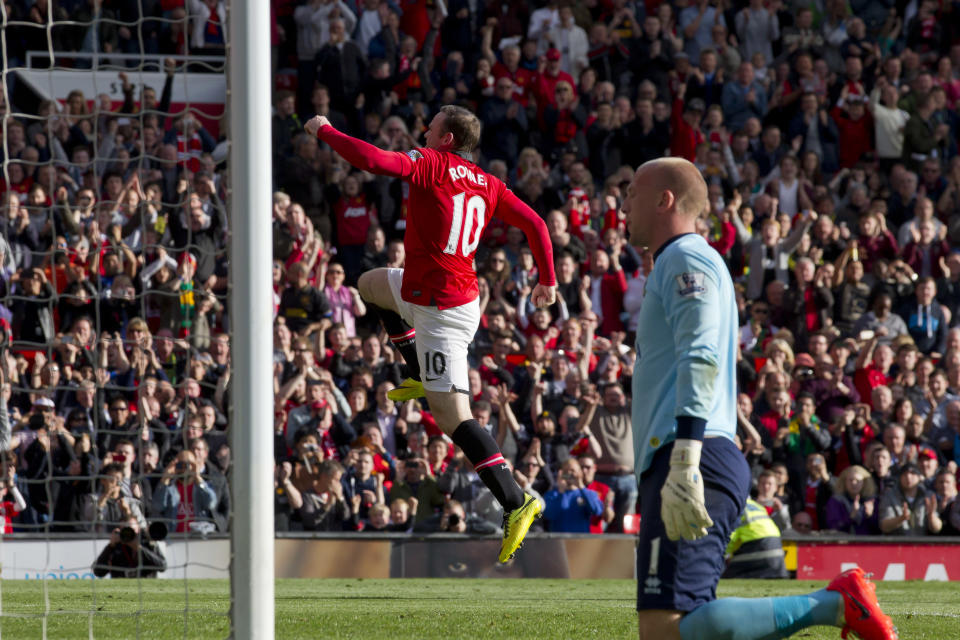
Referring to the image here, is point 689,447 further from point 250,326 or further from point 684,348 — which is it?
point 250,326

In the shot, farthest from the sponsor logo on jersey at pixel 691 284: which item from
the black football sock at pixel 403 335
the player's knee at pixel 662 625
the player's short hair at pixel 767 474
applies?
the player's short hair at pixel 767 474

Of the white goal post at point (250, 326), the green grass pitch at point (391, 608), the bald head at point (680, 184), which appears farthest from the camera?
the green grass pitch at point (391, 608)

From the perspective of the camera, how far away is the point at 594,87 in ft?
59.2

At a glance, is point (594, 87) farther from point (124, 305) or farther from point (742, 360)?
point (124, 305)

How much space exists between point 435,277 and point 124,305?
6598mm

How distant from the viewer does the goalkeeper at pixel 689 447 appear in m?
4.25

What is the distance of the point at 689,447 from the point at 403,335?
12.7 ft

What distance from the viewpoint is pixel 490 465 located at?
24.9 ft

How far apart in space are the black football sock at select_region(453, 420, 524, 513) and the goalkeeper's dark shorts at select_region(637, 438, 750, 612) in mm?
3136

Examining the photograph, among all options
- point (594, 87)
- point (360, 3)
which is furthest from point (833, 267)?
point (360, 3)

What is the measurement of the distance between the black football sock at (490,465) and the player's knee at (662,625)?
3.25 metres

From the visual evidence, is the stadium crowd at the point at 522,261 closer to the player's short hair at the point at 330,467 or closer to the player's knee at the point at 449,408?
the player's short hair at the point at 330,467

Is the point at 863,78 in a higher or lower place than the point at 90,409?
A: higher

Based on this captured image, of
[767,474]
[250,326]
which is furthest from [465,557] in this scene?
[250,326]
